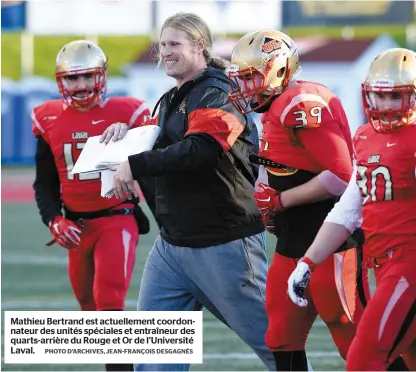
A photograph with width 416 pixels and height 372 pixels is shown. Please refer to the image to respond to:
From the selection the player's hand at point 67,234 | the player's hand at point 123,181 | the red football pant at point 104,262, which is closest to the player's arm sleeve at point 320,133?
the player's hand at point 123,181

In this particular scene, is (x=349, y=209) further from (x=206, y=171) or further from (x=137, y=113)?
(x=137, y=113)

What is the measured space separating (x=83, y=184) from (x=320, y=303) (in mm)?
2100

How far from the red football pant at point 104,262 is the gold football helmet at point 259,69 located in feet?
5.40

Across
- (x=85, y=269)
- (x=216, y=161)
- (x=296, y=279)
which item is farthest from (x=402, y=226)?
(x=85, y=269)

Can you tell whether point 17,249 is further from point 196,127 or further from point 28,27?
point 28,27

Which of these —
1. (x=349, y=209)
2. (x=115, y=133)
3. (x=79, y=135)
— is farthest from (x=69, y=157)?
(x=349, y=209)

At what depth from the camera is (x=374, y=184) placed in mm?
4164

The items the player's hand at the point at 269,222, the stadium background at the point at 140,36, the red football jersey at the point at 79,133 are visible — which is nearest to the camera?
the player's hand at the point at 269,222

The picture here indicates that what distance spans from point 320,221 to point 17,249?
23.7ft

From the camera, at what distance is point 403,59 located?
4.24m

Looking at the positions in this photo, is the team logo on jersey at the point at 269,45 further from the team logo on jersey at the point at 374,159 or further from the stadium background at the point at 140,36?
the stadium background at the point at 140,36

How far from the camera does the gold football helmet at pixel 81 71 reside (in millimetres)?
6180

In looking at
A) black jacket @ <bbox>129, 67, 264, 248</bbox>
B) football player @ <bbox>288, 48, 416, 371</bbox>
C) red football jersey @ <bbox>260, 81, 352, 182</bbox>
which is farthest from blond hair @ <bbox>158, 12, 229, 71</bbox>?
football player @ <bbox>288, 48, 416, 371</bbox>

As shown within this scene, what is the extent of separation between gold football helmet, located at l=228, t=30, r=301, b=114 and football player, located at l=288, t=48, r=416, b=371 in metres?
0.41
